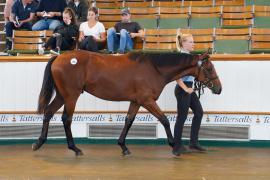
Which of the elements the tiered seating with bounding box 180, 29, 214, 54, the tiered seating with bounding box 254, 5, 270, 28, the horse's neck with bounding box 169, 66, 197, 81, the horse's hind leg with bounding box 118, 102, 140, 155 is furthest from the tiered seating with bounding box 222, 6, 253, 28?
the horse's hind leg with bounding box 118, 102, 140, 155

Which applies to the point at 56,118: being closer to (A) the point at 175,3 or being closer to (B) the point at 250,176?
(B) the point at 250,176

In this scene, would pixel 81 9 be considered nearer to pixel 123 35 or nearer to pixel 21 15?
pixel 21 15

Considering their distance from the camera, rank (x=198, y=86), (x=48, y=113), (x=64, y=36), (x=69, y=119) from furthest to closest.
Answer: (x=64, y=36) < (x=48, y=113) < (x=198, y=86) < (x=69, y=119)

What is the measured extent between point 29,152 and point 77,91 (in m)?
1.51

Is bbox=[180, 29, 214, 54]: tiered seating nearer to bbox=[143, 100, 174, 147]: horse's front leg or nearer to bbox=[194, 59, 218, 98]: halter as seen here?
bbox=[194, 59, 218, 98]: halter

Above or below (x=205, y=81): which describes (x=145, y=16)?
above

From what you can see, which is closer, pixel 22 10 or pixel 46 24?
pixel 46 24

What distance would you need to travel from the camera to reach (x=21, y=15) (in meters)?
17.7

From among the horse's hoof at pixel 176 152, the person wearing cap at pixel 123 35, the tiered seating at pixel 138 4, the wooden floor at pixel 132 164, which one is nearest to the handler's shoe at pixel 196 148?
the wooden floor at pixel 132 164

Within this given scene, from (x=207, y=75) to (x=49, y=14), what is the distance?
5.59m

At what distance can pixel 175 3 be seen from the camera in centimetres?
Answer: 1981

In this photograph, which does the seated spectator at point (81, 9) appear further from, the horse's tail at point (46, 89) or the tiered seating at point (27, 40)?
the horse's tail at point (46, 89)

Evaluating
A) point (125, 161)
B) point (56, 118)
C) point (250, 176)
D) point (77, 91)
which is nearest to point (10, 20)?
point (56, 118)

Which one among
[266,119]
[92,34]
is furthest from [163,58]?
[92,34]
